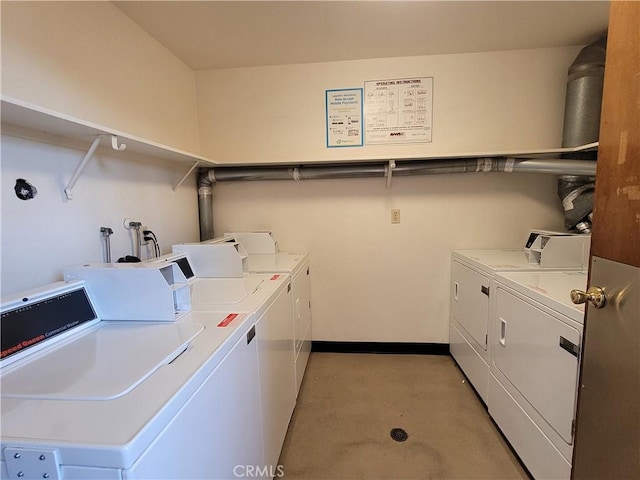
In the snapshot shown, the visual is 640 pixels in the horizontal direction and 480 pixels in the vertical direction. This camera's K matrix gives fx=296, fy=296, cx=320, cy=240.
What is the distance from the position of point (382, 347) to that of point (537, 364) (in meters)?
1.41

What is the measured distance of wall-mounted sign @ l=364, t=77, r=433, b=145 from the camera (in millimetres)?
2309

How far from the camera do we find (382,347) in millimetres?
2654

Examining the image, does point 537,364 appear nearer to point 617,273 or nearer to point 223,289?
point 617,273

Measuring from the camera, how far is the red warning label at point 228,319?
104 centimetres

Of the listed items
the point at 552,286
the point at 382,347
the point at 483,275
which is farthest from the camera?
the point at 382,347

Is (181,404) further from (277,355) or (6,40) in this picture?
(6,40)

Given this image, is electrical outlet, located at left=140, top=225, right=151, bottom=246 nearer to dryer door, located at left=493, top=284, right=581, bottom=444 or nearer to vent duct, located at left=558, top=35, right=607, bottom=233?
dryer door, located at left=493, top=284, right=581, bottom=444

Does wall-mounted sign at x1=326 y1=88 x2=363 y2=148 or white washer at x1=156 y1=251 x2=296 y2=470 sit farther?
wall-mounted sign at x1=326 y1=88 x2=363 y2=148

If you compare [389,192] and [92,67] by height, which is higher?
[92,67]

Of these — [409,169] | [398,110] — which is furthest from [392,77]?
[409,169]

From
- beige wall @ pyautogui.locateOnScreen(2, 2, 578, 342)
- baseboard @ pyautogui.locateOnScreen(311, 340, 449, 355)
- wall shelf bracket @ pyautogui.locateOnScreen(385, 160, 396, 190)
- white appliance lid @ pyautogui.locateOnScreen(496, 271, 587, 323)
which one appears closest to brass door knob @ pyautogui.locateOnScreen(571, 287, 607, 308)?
white appliance lid @ pyautogui.locateOnScreen(496, 271, 587, 323)

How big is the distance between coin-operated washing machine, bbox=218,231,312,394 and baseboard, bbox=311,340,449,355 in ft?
0.76

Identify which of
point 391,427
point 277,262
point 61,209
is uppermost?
point 61,209

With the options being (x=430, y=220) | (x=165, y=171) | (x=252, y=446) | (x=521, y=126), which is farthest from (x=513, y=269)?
(x=165, y=171)
